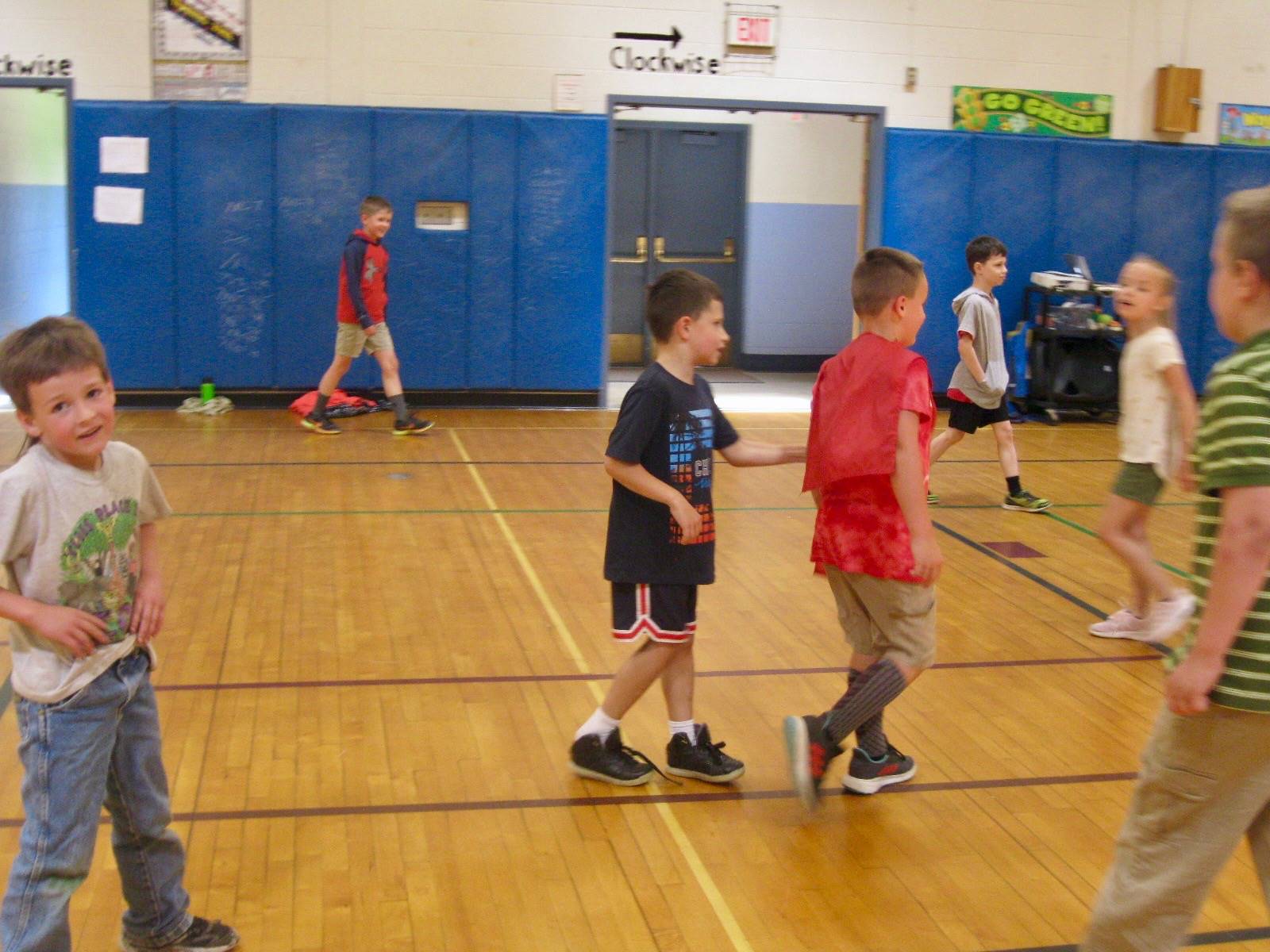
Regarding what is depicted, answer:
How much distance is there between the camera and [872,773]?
3.69 m

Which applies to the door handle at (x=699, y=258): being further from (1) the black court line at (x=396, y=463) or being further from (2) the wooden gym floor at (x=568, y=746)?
(2) the wooden gym floor at (x=568, y=746)

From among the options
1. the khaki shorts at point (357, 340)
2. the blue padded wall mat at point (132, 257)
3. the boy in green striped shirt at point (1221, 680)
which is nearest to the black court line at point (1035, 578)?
the boy in green striped shirt at point (1221, 680)

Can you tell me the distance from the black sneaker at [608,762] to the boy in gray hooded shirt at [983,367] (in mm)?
3938

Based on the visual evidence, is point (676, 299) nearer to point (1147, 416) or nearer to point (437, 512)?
point (1147, 416)

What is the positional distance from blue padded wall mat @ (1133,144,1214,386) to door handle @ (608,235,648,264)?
491 cm

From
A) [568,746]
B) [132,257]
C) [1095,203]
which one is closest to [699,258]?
[1095,203]

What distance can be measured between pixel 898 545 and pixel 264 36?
8.72 metres

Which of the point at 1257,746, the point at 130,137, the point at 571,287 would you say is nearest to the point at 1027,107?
the point at 571,287

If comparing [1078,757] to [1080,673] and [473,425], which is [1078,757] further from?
[473,425]

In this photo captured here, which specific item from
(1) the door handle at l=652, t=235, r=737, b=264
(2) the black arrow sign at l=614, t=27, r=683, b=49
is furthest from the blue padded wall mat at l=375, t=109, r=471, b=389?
(1) the door handle at l=652, t=235, r=737, b=264

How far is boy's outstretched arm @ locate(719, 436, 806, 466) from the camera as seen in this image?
353 centimetres

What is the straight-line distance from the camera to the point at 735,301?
14.4 m

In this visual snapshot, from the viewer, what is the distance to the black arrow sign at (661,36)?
10945mm

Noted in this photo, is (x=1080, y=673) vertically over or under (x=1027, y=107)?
under
